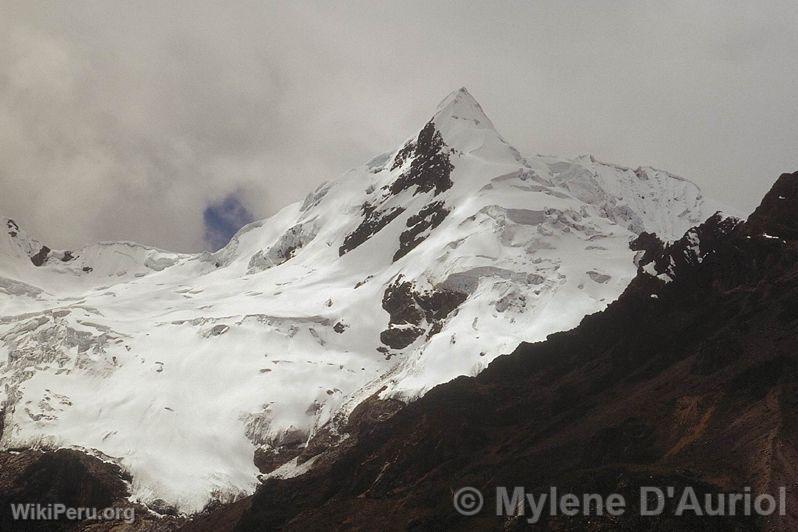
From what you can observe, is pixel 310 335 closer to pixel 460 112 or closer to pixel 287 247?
pixel 287 247

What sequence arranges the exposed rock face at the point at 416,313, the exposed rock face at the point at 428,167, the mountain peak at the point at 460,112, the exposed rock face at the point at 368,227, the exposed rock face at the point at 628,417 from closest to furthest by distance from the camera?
1. the exposed rock face at the point at 628,417
2. the exposed rock face at the point at 416,313
3. the exposed rock face at the point at 368,227
4. the exposed rock face at the point at 428,167
5. the mountain peak at the point at 460,112

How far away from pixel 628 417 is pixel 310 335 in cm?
6883

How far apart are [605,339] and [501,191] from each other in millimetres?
71741

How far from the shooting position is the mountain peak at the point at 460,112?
186750mm

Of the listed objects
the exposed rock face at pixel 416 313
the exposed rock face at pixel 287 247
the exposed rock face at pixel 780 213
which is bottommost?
the exposed rock face at pixel 780 213

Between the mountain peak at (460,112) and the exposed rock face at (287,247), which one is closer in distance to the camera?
the mountain peak at (460,112)

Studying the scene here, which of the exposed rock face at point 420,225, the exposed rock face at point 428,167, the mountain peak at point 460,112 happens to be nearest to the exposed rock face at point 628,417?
the exposed rock face at point 420,225

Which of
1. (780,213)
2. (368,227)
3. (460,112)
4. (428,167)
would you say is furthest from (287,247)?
(780,213)

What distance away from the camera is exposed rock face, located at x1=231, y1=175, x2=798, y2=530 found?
41531 mm

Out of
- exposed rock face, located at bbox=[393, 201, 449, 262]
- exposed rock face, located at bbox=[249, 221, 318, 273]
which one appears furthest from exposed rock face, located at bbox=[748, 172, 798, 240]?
exposed rock face, located at bbox=[249, 221, 318, 273]

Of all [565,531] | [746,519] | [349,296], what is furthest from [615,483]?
[349,296]

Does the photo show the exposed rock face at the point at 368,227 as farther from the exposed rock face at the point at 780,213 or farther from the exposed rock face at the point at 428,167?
the exposed rock face at the point at 780,213

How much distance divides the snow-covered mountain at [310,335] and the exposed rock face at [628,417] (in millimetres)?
13431

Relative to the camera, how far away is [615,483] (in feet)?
137
